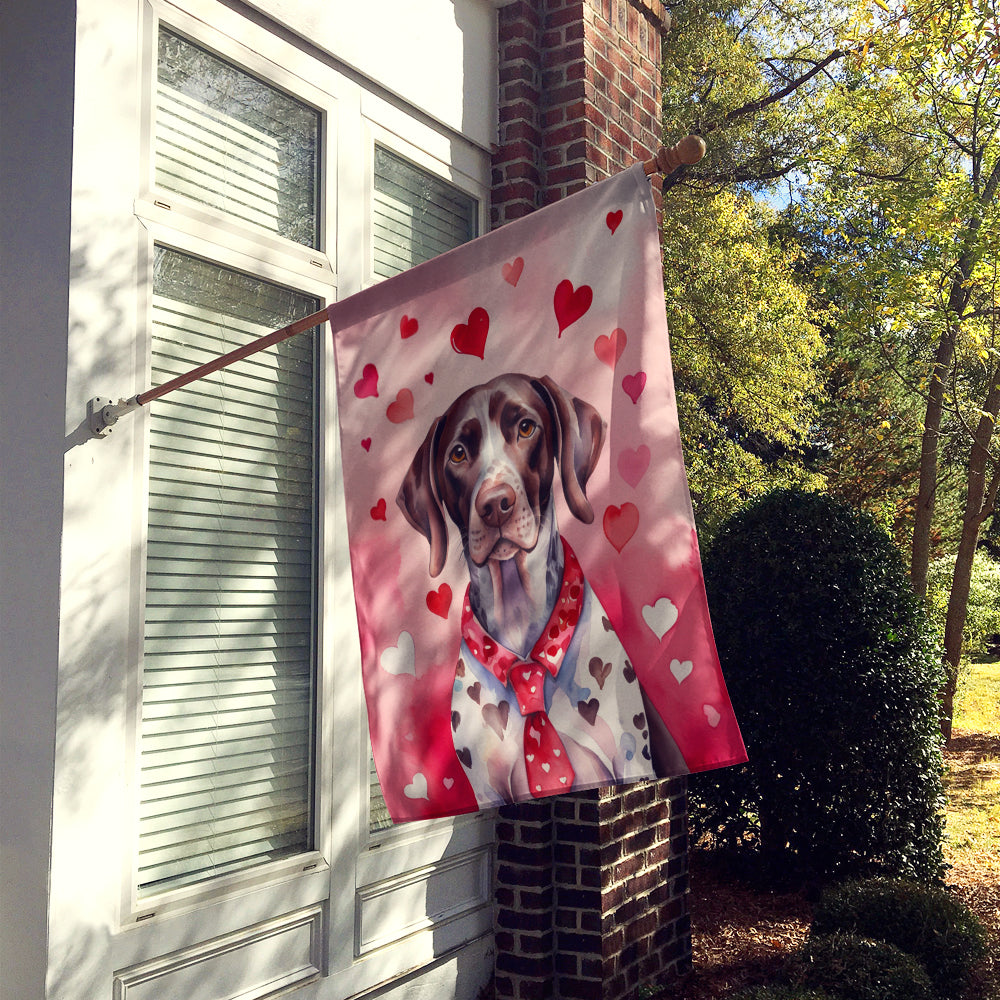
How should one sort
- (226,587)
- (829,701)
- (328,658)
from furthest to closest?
(829,701), (328,658), (226,587)

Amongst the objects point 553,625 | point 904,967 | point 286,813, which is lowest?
point 904,967

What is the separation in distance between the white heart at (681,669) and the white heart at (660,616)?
7 centimetres

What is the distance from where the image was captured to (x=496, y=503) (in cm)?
237

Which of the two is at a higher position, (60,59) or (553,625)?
(60,59)

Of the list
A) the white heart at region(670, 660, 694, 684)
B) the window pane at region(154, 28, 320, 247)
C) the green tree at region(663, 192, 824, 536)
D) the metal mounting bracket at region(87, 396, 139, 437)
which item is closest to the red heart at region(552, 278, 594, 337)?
the white heart at region(670, 660, 694, 684)

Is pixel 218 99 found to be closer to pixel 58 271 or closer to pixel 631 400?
pixel 58 271

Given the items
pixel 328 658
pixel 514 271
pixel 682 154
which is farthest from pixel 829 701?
pixel 682 154

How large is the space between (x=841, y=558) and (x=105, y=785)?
460 cm

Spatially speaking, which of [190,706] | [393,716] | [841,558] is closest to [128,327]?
[190,706]

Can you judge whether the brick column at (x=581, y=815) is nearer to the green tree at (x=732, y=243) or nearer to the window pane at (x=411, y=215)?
the window pane at (x=411, y=215)

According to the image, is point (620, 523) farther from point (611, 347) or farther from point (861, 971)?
point (861, 971)

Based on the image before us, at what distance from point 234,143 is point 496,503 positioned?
188 centimetres

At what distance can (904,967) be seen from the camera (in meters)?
4.12

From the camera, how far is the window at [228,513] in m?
3.09
